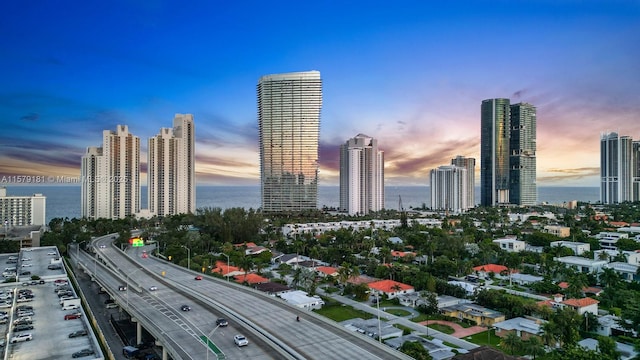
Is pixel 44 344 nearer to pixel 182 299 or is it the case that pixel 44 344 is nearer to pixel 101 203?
pixel 182 299

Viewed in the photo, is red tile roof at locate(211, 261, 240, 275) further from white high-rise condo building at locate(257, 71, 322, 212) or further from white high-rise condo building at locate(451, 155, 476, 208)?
white high-rise condo building at locate(451, 155, 476, 208)

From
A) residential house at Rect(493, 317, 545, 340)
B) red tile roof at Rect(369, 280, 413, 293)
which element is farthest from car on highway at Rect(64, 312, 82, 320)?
residential house at Rect(493, 317, 545, 340)

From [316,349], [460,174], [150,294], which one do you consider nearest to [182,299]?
[150,294]

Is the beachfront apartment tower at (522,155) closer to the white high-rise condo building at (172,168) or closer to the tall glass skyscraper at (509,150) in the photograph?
the tall glass skyscraper at (509,150)

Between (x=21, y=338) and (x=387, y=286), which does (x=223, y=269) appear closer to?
(x=387, y=286)

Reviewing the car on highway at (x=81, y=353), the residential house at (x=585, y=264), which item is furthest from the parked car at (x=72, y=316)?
the residential house at (x=585, y=264)

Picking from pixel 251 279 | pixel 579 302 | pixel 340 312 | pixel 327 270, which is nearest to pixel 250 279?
pixel 251 279
